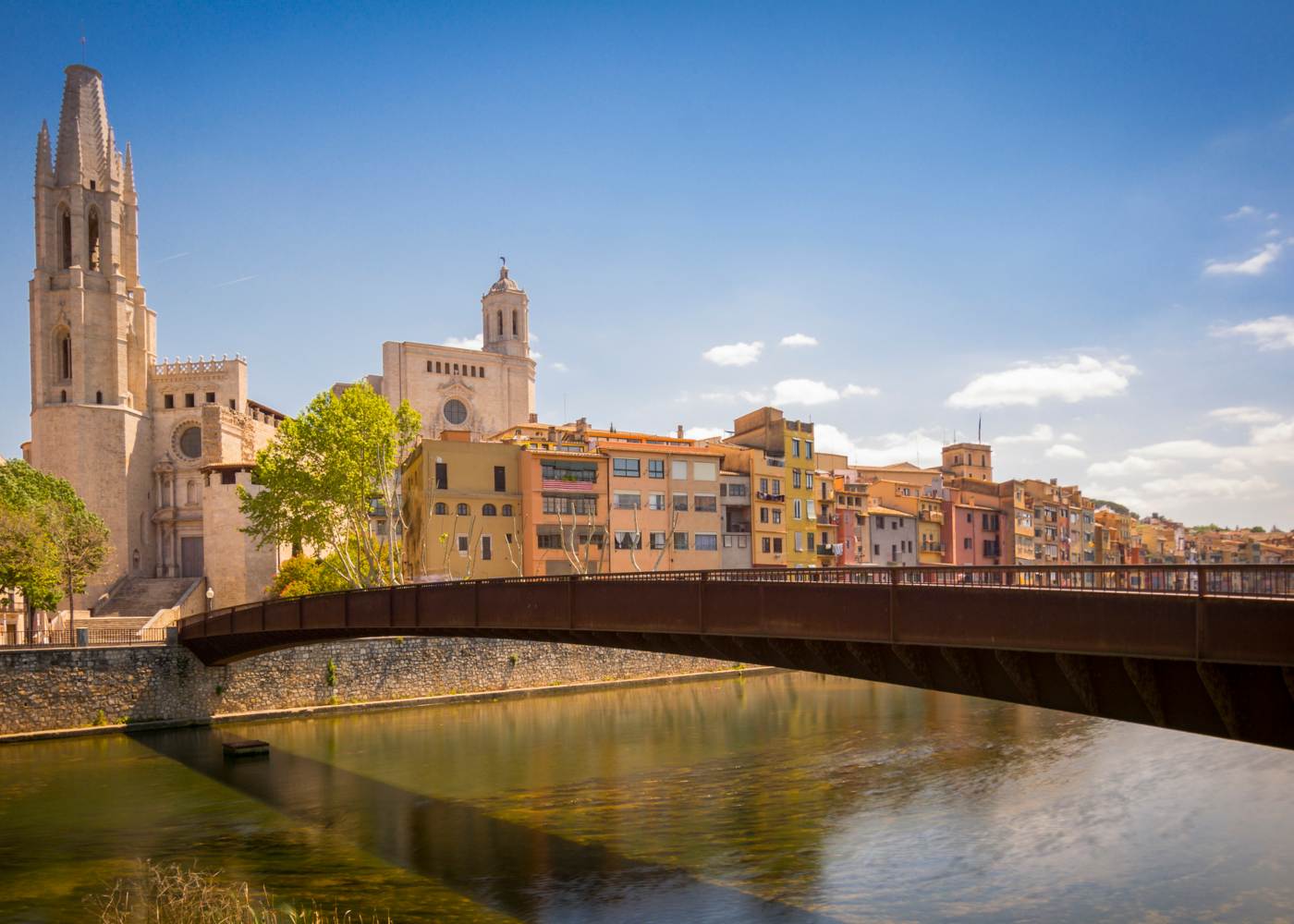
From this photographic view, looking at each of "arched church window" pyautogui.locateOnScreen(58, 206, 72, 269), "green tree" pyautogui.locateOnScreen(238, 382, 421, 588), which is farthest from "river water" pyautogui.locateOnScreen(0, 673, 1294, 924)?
"arched church window" pyautogui.locateOnScreen(58, 206, 72, 269)

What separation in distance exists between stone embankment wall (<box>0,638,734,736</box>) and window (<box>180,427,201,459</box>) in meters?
40.9

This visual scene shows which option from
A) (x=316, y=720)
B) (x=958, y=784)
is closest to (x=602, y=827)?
(x=958, y=784)

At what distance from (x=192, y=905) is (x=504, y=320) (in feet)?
321

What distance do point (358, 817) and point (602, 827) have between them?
7.03 metres

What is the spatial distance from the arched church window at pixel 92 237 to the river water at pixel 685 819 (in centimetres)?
5317

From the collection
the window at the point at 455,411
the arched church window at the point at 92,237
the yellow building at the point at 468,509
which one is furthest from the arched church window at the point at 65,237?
the yellow building at the point at 468,509

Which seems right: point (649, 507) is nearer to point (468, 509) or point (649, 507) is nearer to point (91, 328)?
point (468, 509)

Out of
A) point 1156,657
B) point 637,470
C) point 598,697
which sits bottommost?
point 598,697

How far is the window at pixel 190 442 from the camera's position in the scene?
7881 centimetres

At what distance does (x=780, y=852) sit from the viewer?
22828 millimetres

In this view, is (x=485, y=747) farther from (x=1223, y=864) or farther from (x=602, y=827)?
(x=1223, y=864)

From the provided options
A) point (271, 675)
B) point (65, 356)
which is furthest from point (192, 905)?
point (65, 356)

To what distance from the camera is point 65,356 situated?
7681cm

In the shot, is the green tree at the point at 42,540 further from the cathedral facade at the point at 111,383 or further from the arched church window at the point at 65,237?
the arched church window at the point at 65,237
